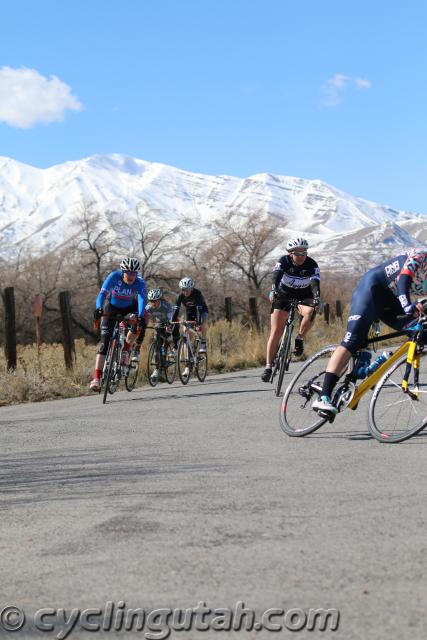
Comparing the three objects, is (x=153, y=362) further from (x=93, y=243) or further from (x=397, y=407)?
(x=93, y=243)

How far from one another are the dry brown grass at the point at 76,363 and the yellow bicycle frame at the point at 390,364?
334 inches

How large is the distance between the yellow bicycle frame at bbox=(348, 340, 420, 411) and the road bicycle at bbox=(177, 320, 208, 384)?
28.6 feet

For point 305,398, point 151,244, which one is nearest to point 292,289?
point 305,398

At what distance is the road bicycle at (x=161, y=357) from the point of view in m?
17.1

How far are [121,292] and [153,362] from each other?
3210mm

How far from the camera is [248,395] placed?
13.1m

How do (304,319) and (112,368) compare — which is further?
(112,368)

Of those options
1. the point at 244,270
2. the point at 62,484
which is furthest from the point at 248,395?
the point at 244,270

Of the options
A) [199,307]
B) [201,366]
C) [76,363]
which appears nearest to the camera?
[201,366]

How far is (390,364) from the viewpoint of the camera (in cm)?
795

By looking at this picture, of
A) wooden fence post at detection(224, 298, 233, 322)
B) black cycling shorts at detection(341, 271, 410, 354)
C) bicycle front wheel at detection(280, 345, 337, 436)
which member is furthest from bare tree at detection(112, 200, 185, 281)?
black cycling shorts at detection(341, 271, 410, 354)

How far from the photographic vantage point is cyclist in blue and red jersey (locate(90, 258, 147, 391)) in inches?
552

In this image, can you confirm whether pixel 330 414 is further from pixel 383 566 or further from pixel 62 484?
pixel 383 566

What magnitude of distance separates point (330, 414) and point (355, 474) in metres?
1.60
